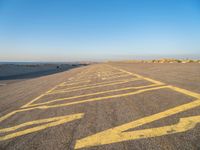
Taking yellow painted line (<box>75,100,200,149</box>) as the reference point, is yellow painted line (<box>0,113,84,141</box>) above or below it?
below

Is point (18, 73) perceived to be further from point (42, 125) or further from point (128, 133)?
point (128, 133)

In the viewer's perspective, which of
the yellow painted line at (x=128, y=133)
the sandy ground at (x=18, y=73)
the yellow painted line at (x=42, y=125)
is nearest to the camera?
the yellow painted line at (x=128, y=133)

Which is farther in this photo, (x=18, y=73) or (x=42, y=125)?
(x=18, y=73)

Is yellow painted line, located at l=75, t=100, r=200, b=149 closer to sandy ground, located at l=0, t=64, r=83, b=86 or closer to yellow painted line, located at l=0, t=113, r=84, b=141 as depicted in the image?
yellow painted line, located at l=0, t=113, r=84, b=141

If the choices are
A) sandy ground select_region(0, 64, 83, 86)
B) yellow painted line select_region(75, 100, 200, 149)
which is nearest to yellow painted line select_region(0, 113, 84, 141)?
yellow painted line select_region(75, 100, 200, 149)

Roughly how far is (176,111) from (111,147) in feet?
6.23

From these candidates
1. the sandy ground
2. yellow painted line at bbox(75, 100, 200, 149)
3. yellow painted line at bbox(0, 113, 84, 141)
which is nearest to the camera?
yellow painted line at bbox(75, 100, 200, 149)

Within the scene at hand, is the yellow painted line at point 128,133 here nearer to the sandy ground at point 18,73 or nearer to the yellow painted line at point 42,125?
the yellow painted line at point 42,125

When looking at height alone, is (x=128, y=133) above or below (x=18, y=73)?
above

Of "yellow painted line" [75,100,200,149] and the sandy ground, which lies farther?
the sandy ground

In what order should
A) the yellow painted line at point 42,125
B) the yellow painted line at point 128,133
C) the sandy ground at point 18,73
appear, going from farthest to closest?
the sandy ground at point 18,73 → the yellow painted line at point 42,125 → the yellow painted line at point 128,133

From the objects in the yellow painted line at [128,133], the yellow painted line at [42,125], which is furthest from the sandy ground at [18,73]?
the yellow painted line at [128,133]

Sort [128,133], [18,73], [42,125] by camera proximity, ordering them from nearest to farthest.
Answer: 1. [128,133]
2. [42,125]
3. [18,73]

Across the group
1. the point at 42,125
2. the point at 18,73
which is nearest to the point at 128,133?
the point at 42,125
